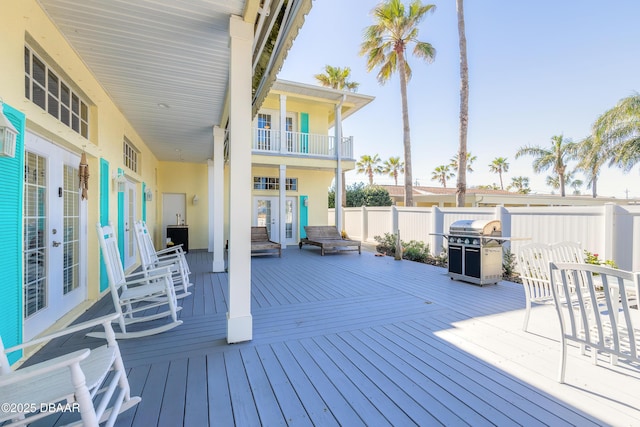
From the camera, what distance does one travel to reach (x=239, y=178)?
9.14 feet

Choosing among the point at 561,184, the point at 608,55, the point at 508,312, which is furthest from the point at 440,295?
the point at 561,184

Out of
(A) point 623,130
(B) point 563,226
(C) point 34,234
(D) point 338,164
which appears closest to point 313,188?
(D) point 338,164

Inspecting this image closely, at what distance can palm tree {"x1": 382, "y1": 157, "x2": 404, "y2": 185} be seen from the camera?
29.3 meters

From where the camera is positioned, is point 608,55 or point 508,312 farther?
point 608,55

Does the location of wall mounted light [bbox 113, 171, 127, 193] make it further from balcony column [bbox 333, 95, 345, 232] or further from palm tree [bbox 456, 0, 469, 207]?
palm tree [bbox 456, 0, 469, 207]

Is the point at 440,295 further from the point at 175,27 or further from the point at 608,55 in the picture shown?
the point at 608,55

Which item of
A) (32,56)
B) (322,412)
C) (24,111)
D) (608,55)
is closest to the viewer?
(322,412)

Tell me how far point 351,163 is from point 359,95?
2398 mm

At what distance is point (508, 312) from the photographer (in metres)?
3.63

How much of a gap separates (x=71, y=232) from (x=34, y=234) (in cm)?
88

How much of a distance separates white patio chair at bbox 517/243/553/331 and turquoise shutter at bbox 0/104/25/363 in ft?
14.8

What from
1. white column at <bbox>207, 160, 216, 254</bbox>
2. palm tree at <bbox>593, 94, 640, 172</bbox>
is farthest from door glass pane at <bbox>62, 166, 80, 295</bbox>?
palm tree at <bbox>593, 94, 640, 172</bbox>

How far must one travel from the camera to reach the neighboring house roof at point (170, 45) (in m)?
2.51

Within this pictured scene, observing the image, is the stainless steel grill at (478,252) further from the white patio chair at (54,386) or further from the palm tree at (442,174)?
the palm tree at (442,174)
